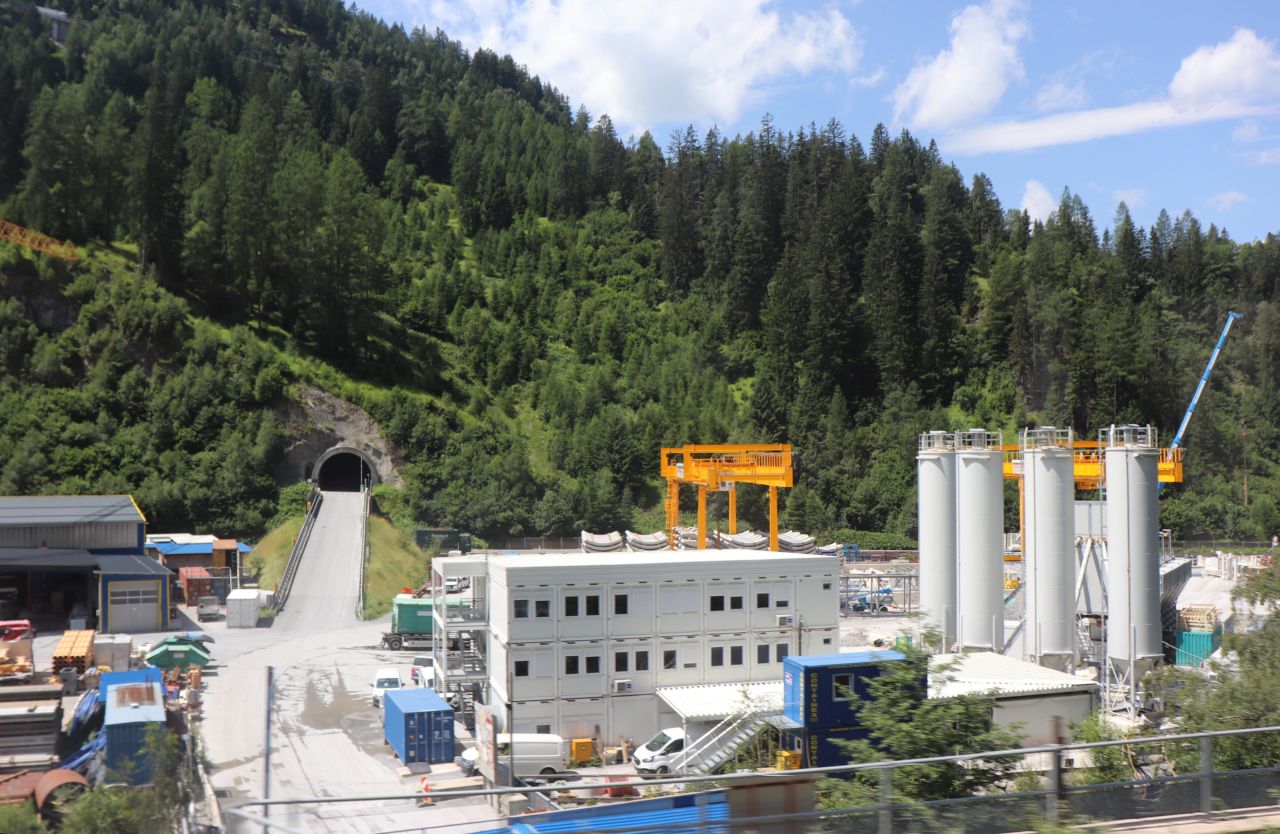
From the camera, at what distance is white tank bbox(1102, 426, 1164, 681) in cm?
2319

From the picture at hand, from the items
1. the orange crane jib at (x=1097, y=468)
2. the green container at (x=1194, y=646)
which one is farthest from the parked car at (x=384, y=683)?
the green container at (x=1194, y=646)

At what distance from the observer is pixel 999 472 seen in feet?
81.5

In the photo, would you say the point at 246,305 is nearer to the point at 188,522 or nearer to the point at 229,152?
the point at 229,152

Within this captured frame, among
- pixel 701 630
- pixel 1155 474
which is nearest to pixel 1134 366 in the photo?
pixel 1155 474

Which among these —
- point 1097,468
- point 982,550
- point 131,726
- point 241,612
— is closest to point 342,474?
point 241,612

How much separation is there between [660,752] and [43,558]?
71.7ft

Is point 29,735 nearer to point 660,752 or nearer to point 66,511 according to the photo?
point 660,752

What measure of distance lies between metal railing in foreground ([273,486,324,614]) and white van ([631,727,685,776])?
1784 cm

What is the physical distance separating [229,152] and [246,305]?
27.5 ft

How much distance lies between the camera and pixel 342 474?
54000 mm

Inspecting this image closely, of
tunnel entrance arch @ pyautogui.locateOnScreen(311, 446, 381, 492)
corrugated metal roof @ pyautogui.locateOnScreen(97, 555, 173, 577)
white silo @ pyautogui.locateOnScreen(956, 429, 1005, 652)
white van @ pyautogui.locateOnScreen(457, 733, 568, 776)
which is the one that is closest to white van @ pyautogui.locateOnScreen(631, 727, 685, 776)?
white van @ pyautogui.locateOnScreen(457, 733, 568, 776)

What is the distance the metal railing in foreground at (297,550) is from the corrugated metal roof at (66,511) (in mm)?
4919

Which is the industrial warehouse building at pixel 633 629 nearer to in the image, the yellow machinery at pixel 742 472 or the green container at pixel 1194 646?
the yellow machinery at pixel 742 472

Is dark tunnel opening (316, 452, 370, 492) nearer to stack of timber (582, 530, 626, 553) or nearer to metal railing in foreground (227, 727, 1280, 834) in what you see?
stack of timber (582, 530, 626, 553)
